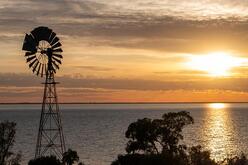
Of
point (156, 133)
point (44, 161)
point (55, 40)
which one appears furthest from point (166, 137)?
point (55, 40)

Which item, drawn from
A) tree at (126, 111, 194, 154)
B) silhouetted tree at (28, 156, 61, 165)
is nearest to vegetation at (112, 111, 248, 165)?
tree at (126, 111, 194, 154)

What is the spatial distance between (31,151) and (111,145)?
1247 inches

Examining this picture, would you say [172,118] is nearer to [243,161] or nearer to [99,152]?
[243,161]

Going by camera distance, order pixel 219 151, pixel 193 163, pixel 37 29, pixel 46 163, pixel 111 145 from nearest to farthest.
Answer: pixel 37 29 → pixel 46 163 → pixel 193 163 → pixel 219 151 → pixel 111 145

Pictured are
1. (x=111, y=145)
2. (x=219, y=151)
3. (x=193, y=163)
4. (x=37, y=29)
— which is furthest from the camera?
(x=111, y=145)

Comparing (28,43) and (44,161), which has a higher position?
(28,43)

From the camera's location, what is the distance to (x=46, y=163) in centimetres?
5875

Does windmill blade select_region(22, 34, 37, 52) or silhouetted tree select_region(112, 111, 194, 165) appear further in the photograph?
silhouetted tree select_region(112, 111, 194, 165)

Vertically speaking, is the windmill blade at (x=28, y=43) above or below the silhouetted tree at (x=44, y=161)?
above

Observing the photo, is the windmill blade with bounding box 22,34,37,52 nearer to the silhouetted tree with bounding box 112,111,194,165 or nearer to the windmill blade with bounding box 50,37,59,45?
the windmill blade with bounding box 50,37,59,45

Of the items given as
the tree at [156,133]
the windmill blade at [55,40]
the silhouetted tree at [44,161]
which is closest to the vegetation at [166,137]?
the tree at [156,133]

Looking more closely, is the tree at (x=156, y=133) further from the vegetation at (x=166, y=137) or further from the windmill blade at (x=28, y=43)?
the windmill blade at (x=28, y=43)

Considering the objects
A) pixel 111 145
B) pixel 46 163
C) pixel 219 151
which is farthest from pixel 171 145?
pixel 111 145

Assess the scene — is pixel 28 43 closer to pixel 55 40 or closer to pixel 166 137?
pixel 55 40
